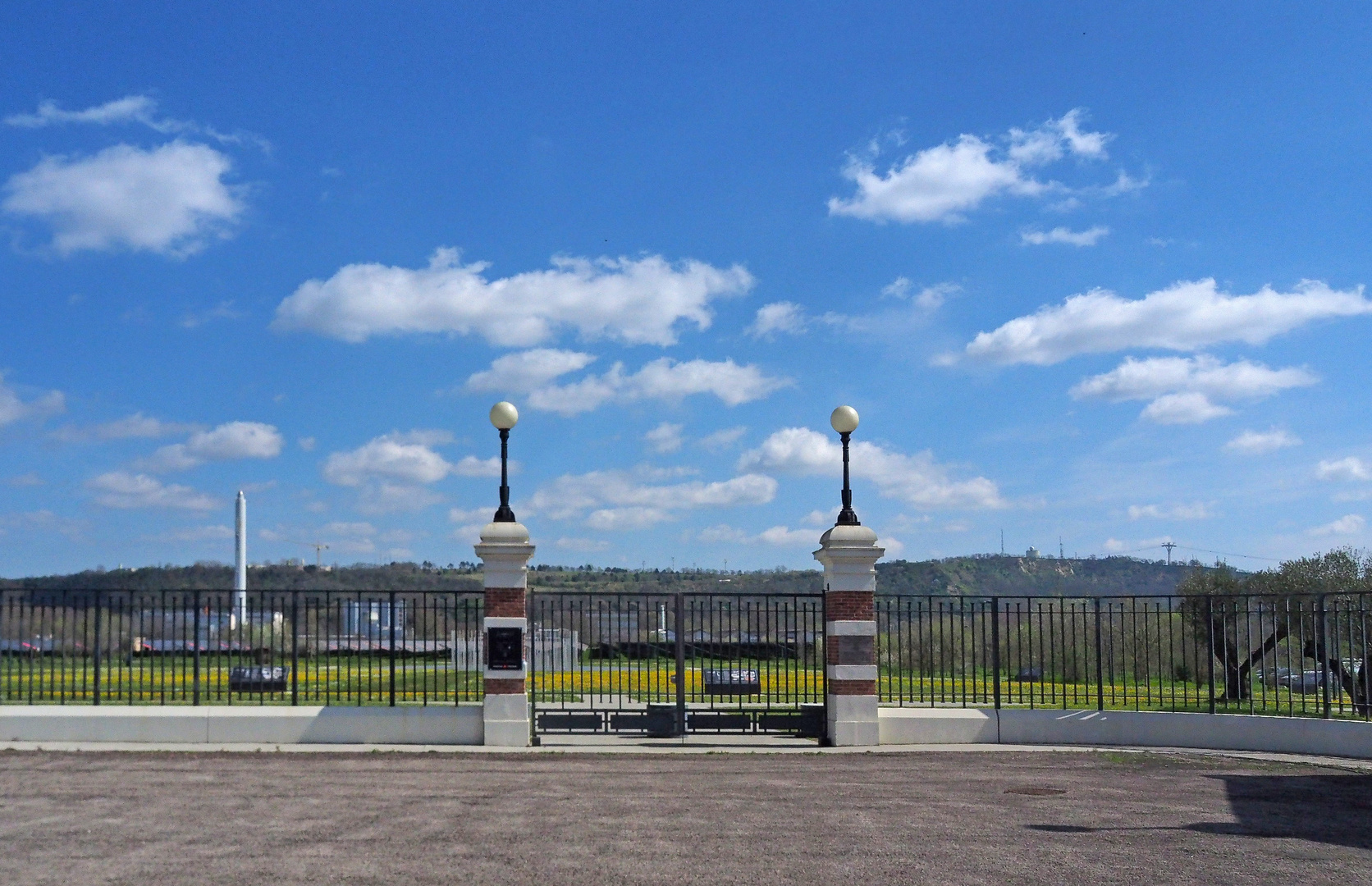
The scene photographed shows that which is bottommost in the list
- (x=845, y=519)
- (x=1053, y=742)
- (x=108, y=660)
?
(x=1053, y=742)

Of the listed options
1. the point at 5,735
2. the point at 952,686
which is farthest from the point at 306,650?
the point at 952,686

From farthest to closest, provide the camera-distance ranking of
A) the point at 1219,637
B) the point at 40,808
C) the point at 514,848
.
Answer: the point at 1219,637, the point at 40,808, the point at 514,848

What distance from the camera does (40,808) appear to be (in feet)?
35.8

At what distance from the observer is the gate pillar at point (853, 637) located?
1642 centimetres

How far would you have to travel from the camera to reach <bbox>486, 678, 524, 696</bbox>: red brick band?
1606 centimetres

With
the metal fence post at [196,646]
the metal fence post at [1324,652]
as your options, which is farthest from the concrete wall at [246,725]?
the metal fence post at [1324,652]

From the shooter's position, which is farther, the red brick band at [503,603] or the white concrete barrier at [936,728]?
the white concrete barrier at [936,728]

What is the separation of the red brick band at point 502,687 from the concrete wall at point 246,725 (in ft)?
1.57

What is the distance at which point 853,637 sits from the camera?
16.5 meters

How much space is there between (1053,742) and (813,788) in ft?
19.0

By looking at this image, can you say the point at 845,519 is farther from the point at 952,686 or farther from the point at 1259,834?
the point at 1259,834

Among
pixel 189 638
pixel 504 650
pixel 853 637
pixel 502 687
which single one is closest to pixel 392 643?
pixel 504 650

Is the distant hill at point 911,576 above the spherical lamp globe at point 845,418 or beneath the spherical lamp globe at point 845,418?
beneath

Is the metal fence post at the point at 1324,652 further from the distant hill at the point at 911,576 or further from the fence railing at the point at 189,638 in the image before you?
the distant hill at the point at 911,576
